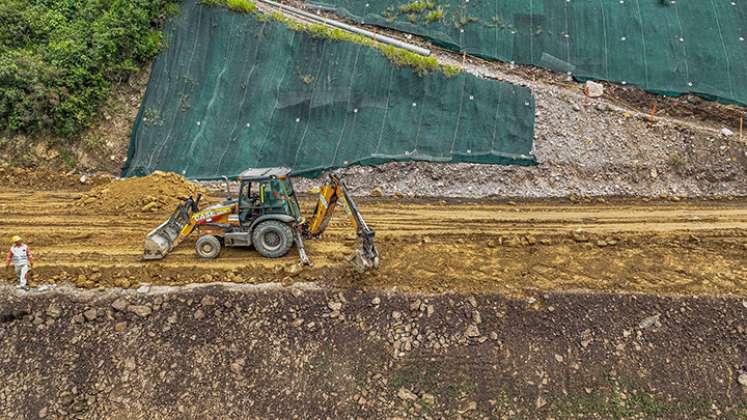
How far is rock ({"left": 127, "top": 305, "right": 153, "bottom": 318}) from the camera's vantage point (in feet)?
27.8

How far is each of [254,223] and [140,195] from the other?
4470mm

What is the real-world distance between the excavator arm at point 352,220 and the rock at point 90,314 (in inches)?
147

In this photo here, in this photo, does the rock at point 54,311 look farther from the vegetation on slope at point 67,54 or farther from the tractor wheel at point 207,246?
the vegetation on slope at point 67,54

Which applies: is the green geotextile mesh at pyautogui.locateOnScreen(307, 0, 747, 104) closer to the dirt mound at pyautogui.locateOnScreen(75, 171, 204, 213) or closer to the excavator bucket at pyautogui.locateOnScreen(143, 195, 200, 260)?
the dirt mound at pyautogui.locateOnScreen(75, 171, 204, 213)

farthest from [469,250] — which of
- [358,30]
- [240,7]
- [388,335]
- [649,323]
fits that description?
[240,7]

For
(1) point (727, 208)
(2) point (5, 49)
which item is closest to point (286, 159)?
(2) point (5, 49)

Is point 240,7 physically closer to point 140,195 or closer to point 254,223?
point 140,195

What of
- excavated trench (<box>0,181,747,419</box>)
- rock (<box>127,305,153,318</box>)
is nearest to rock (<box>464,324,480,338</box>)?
excavated trench (<box>0,181,747,419</box>)

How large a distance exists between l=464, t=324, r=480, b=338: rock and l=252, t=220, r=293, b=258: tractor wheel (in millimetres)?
3638

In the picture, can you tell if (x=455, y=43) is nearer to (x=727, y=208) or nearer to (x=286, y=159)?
(x=286, y=159)

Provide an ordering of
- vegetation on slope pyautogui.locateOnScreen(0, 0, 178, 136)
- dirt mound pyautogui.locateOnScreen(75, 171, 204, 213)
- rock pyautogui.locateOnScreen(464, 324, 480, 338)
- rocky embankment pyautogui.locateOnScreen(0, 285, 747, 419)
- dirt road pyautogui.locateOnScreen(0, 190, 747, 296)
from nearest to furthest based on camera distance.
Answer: rocky embankment pyautogui.locateOnScreen(0, 285, 747, 419) < rock pyautogui.locateOnScreen(464, 324, 480, 338) < dirt road pyautogui.locateOnScreen(0, 190, 747, 296) < dirt mound pyautogui.locateOnScreen(75, 171, 204, 213) < vegetation on slope pyautogui.locateOnScreen(0, 0, 178, 136)

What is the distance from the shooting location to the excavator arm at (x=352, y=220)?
8914mm

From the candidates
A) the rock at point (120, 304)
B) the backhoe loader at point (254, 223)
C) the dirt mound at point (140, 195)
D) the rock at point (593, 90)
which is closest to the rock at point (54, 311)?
the rock at point (120, 304)

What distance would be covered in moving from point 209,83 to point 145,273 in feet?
25.7
